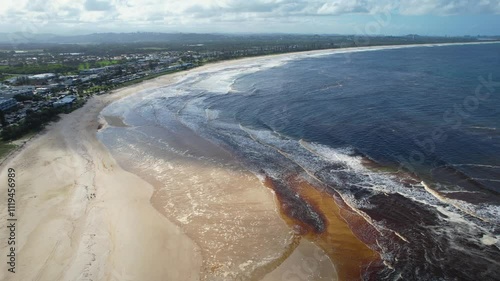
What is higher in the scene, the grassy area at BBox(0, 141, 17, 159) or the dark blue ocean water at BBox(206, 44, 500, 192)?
the dark blue ocean water at BBox(206, 44, 500, 192)

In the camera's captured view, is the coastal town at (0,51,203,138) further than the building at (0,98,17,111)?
Yes

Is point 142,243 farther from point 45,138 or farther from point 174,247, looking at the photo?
point 45,138

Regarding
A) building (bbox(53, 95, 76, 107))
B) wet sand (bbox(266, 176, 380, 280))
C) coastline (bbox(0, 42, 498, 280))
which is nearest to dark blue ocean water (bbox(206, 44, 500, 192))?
wet sand (bbox(266, 176, 380, 280))

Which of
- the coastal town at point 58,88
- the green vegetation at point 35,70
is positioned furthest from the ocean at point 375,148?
the green vegetation at point 35,70

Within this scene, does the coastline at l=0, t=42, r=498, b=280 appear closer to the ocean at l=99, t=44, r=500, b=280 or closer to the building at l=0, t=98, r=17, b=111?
the ocean at l=99, t=44, r=500, b=280

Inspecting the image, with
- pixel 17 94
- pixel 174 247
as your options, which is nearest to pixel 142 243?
pixel 174 247
